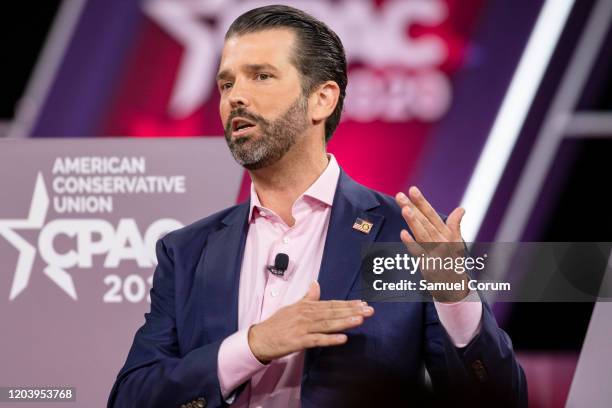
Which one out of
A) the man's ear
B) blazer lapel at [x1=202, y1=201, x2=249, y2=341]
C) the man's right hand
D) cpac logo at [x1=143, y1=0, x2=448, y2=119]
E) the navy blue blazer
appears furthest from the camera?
cpac logo at [x1=143, y1=0, x2=448, y2=119]

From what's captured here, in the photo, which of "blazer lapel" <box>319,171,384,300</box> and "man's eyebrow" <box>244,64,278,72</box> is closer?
"blazer lapel" <box>319,171,384,300</box>

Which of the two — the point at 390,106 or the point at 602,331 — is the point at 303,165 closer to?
the point at 602,331

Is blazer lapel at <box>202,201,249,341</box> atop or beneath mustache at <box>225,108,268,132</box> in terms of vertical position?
beneath

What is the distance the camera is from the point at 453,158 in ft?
12.5

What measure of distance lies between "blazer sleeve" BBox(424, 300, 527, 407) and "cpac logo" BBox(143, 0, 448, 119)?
81.5 inches

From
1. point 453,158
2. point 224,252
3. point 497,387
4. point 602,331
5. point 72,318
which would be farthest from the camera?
point 453,158

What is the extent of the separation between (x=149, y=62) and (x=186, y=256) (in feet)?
6.79

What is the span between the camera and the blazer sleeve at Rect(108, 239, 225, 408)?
1.90 metres

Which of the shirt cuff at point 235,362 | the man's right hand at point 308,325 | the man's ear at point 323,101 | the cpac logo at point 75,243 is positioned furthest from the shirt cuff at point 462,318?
the cpac logo at point 75,243

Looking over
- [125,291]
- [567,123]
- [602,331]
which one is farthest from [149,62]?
[602,331]

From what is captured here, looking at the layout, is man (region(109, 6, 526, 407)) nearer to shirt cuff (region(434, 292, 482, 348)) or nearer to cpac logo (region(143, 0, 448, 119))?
shirt cuff (region(434, 292, 482, 348))

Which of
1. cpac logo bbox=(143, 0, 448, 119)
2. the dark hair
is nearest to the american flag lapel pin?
the dark hair

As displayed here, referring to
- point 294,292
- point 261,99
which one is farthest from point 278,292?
point 261,99

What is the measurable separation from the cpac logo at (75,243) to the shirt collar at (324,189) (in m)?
0.38
